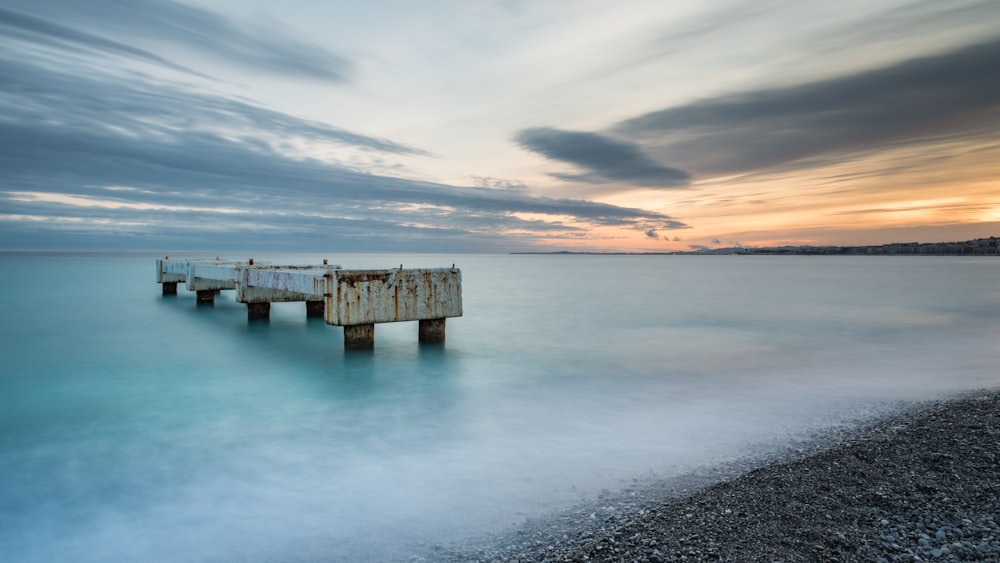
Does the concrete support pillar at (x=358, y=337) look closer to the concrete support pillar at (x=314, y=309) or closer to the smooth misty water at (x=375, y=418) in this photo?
the smooth misty water at (x=375, y=418)

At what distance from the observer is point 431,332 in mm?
10609

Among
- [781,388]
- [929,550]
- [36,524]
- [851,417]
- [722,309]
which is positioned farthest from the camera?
[722,309]

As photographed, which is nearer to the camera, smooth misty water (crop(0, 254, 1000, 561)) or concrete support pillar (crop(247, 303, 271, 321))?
smooth misty water (crop(0, 254, 1000, 561))

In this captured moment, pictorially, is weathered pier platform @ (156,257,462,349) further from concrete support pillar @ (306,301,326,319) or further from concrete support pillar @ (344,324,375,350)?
concrete support pillar @ (306,301,326,319)

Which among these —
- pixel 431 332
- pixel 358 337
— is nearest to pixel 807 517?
pixel 358 337

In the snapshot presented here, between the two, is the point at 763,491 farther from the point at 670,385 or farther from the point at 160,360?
the point at 160,360

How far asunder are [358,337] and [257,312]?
5757mm

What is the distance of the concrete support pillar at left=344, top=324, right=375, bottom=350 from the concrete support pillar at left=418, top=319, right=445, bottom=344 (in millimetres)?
1107

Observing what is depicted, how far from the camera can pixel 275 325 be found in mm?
13953

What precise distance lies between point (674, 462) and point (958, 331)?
13.6 metres

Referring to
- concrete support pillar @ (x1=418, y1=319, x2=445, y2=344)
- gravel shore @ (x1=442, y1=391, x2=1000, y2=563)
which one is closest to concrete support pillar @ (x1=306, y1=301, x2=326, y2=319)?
concrete support pillar @ (x1=418, y1=319, x2=445, y2=344)

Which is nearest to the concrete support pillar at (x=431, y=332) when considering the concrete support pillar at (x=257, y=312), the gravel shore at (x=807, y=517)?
the concrete support pillar at (x=257, y=312)

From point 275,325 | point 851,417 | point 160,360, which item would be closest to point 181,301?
point 275,325

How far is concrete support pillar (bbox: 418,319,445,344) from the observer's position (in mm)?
10547
